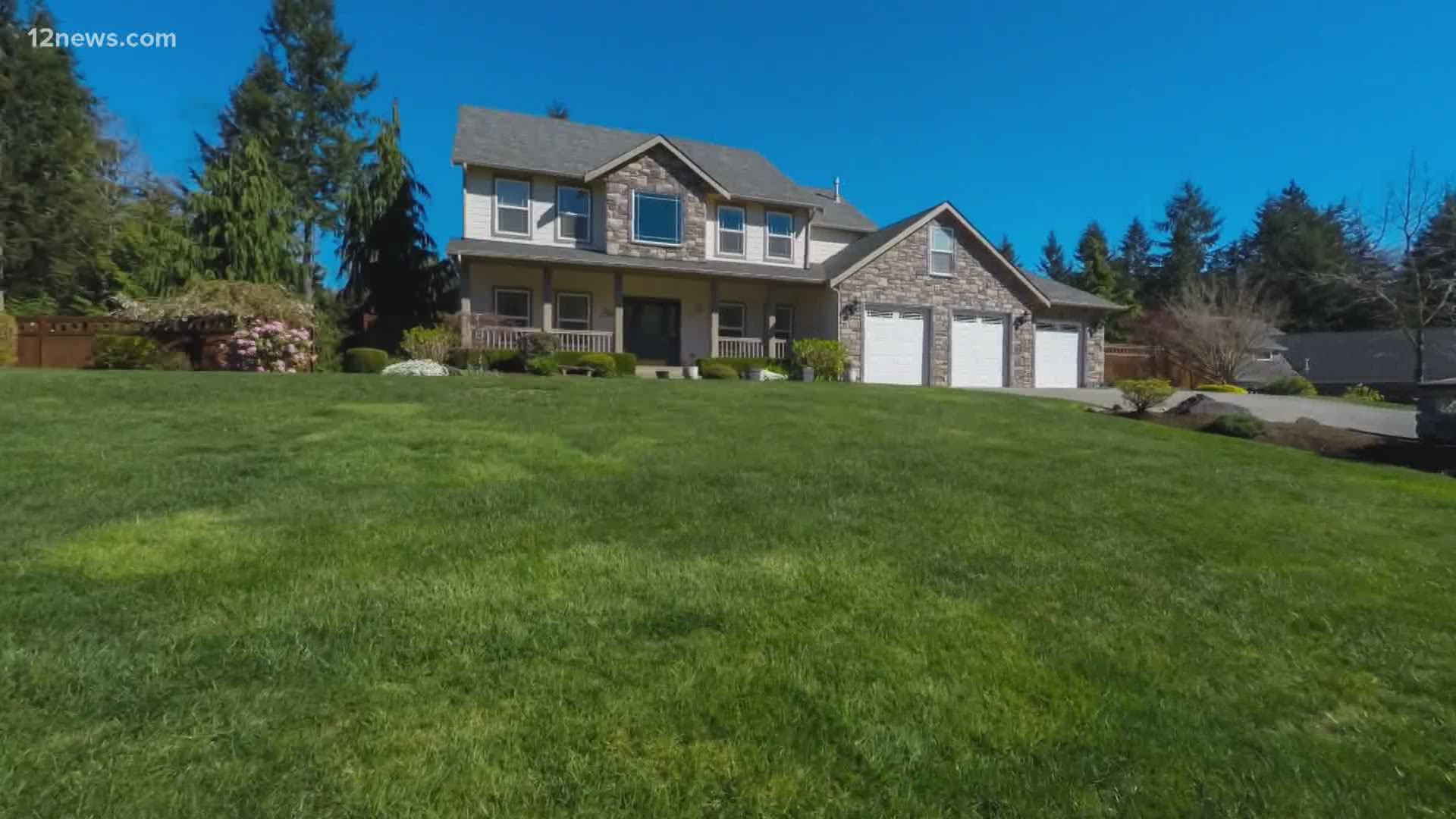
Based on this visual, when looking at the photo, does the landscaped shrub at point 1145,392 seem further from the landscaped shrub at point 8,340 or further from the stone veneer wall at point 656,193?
the landscaped shrub at point 8,340

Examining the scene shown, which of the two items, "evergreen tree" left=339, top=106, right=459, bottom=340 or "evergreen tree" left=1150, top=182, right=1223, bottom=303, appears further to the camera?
"evergreen tree" left=1150, top=182, right=1223, bottom=303

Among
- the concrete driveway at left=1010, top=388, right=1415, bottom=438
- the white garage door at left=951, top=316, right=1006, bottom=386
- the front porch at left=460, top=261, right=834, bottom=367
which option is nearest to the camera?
the concrete driveway at left=1010, top=388, right=1415, bottom=438

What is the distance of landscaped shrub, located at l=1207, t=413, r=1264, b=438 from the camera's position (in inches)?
465

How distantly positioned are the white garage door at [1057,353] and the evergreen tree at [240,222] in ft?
81.2

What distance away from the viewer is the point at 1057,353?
78.7 feet

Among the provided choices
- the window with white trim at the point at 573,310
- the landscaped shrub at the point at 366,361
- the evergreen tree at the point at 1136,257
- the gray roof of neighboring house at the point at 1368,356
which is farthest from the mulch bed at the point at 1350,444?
the evergreen tree at the point at 1136,257

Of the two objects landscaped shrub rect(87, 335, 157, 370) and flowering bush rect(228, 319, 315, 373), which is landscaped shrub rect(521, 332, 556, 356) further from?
landscaped shrub rect(87, 335, 157, 370)

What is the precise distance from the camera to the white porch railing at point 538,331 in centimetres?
1795

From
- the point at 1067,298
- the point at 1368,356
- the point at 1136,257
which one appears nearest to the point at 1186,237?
the point at 1136,257

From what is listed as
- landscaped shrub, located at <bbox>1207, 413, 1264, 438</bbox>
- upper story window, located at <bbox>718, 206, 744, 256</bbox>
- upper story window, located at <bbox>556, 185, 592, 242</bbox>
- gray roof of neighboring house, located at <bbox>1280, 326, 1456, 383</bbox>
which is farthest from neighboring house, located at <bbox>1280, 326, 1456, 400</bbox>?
upper story window, located at <bbox>556, 185, 592, 242</bbox>

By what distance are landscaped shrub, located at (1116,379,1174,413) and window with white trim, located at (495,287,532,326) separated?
48.3 feet

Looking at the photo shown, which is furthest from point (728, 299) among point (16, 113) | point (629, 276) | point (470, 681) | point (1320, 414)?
point (16, 113)

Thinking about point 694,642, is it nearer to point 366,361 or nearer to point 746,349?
point 366,361

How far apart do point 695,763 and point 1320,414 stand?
61.3 feet
